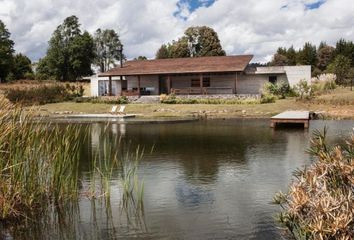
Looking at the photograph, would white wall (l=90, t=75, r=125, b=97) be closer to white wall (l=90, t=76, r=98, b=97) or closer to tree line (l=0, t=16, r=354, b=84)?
white wall (l=90, t=76, r=98, b=97)

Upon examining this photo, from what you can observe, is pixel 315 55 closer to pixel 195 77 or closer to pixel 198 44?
pixel 198 44

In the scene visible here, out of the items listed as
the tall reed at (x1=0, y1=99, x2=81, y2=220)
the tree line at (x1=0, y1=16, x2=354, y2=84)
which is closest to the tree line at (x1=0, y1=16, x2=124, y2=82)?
the tree line at (x1=0, y1=16, x2=354, y2=84)

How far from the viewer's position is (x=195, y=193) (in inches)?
409

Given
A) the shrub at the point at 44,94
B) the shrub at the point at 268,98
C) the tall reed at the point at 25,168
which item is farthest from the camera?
the shrub at the point at 44,94

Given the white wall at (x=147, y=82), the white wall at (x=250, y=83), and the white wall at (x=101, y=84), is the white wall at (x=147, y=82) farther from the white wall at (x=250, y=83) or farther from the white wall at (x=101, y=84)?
the white wall at (x=250, y=83)

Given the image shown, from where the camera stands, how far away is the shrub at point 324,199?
471 centimetres

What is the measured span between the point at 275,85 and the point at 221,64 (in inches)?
212

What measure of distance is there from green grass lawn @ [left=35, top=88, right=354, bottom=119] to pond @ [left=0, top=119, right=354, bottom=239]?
11.4 m

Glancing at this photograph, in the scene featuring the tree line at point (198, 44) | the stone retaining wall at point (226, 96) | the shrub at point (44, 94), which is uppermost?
the tree line at point (198, 44)

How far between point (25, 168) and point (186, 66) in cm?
3494

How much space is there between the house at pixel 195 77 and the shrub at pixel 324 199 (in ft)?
109

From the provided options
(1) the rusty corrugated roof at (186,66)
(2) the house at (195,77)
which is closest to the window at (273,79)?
(2) the house at (195,77)

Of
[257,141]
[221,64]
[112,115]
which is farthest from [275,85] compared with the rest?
[257,141]

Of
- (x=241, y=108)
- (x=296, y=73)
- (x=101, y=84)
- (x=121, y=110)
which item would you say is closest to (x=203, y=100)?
(x=241, y=108)
